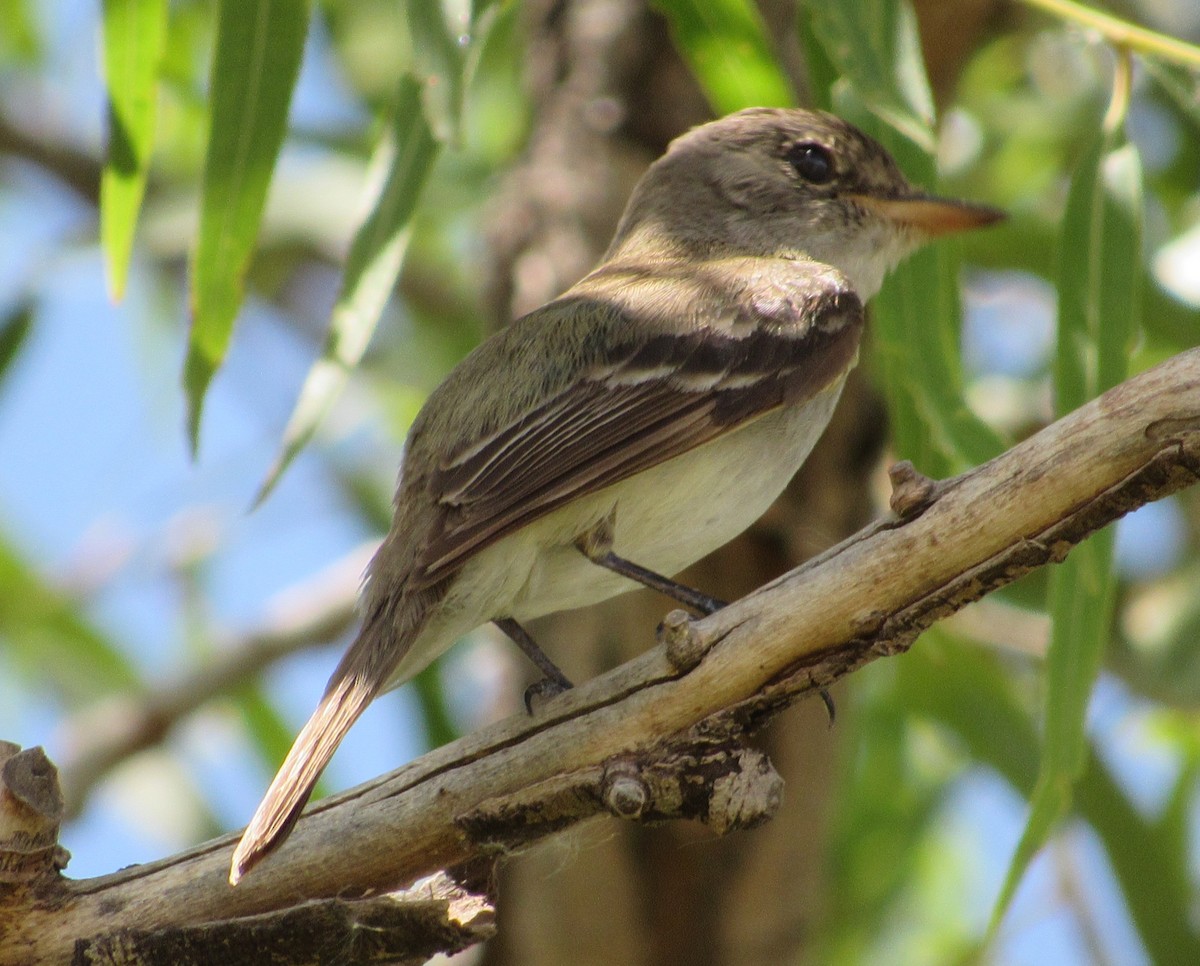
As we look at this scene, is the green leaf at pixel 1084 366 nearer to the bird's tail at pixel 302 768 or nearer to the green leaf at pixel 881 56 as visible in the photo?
the green leaf at pixel 881 56

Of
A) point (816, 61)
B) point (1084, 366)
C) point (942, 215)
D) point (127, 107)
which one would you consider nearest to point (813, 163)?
point (816, 61)

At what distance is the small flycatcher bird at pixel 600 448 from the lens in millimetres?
2518

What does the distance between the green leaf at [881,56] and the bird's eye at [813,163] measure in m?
Result: 0.56

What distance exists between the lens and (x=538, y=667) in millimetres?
2822

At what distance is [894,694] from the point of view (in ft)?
14.5

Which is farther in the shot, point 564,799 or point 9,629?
point 9,629

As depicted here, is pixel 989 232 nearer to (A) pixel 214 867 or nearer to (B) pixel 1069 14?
(B) pixel 1069 14

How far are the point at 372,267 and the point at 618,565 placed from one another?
69 cm

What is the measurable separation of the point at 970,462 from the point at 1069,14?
0.79 m

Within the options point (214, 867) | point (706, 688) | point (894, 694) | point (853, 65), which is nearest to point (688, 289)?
point (853, 65)

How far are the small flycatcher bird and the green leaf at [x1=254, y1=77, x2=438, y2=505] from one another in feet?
0.67

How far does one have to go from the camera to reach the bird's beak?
3137 mm

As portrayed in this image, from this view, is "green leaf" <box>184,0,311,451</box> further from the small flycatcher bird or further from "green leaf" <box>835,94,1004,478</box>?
"green leaf" <box>835,94,1004,478</box>

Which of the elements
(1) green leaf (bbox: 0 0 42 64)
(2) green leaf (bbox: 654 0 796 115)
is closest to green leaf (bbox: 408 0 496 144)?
(2) green leaf (bbox: 654 0 796 115)
